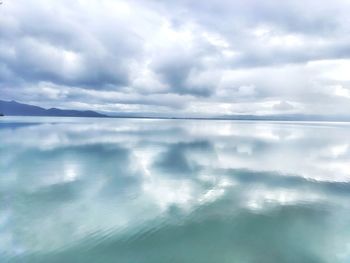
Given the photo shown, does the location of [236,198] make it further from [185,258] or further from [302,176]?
[302,176]

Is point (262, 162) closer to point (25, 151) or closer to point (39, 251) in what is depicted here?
point (39, 251)

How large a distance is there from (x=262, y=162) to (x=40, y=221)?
25.4 meters

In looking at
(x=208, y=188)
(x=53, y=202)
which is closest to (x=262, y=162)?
(x=208, y=188)

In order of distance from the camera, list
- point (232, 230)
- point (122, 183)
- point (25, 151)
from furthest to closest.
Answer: point (25, 151) → point (122, 183) → point (232, 230)

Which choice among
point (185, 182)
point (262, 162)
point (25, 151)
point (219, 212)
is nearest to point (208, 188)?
point (185, 182)

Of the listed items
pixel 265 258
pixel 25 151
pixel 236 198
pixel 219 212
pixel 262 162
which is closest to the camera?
pixel 265 258

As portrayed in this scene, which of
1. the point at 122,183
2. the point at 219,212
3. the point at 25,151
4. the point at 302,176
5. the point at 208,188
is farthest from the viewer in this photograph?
the point at 25,151

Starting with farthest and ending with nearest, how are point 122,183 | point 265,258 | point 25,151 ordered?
point 25,151, point 122,183, point 265,258

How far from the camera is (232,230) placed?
1132 cm

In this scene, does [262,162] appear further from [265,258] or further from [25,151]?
[25,151]

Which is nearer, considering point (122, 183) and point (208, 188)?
point (208, 188)

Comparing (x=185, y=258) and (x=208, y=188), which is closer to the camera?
(x=185, y=258)

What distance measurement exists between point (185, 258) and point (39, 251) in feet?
20.4

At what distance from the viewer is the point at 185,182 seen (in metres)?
19.6
